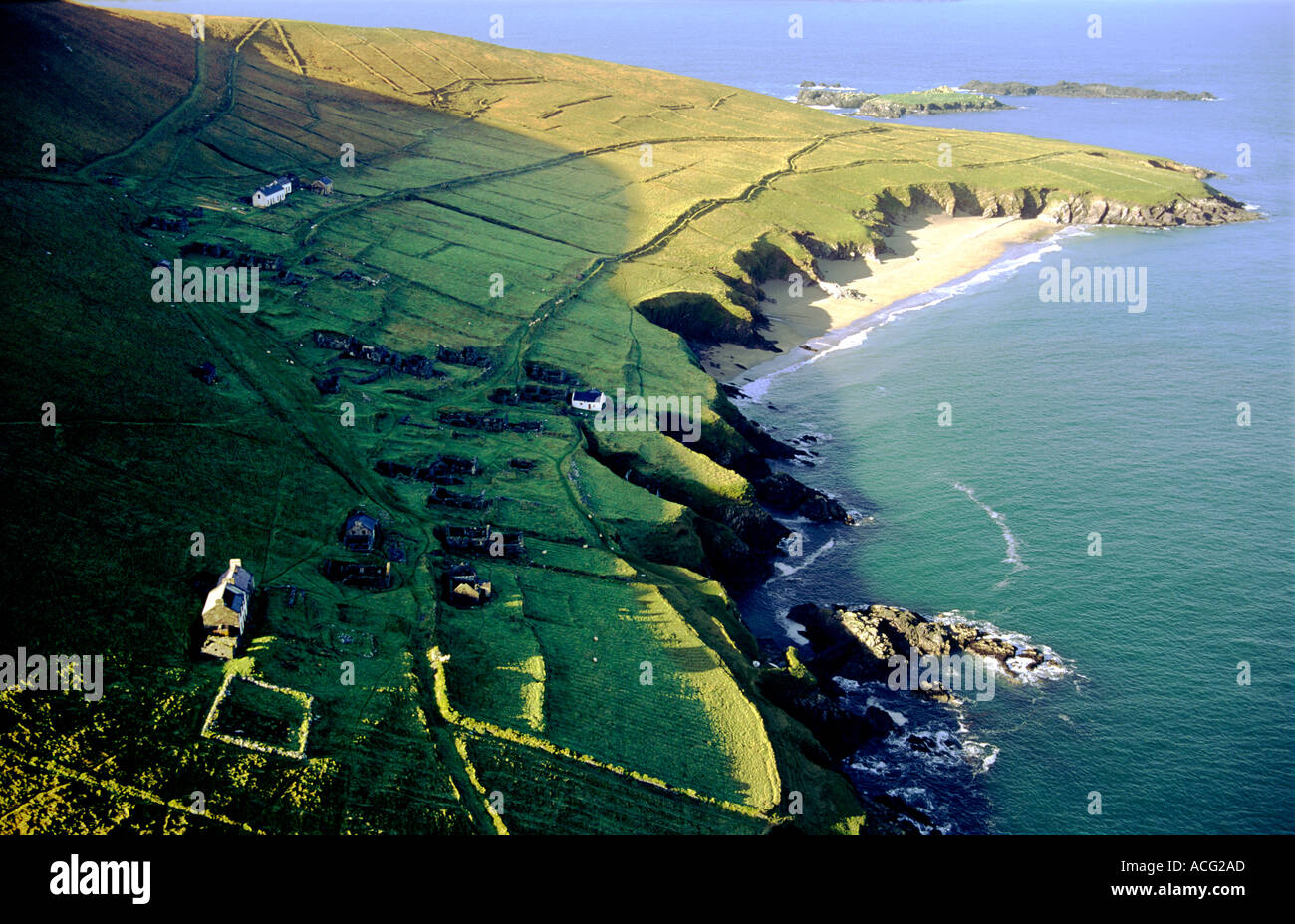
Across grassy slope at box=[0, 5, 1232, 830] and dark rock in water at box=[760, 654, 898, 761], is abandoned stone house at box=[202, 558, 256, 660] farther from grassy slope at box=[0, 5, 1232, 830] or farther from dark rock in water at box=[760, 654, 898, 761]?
dark rock in water at box=[760, 654, 898, 761]

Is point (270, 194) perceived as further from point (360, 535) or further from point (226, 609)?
point (226, 609)

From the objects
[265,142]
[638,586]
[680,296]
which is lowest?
[638,586]

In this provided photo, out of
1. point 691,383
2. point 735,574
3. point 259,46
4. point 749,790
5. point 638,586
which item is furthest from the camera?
point 259,46

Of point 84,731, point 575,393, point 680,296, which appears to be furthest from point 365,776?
point 680,296

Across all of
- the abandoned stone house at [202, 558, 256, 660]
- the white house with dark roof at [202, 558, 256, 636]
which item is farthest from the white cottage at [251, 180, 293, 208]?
the abandoned stone house at [202, 558, 256, 660]

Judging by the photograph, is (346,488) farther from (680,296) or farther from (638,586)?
(680,296)

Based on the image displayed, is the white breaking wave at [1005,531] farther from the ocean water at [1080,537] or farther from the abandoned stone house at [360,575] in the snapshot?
the abandoned stone house at [360,575]

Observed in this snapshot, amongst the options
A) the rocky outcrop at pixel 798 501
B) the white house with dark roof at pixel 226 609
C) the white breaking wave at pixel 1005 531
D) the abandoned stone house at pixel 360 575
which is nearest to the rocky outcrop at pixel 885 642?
the white breaking wave at pixel 1005 531

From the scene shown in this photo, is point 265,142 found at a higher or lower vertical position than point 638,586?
higher
